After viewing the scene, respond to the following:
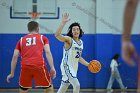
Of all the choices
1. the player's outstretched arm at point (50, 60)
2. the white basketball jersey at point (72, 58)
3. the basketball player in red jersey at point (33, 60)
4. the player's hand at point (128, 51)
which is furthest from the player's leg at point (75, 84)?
the player's hand at point (128, 51)

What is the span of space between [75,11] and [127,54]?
14564 mm

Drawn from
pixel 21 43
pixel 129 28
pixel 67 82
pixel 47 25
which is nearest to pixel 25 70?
pixel 21 43

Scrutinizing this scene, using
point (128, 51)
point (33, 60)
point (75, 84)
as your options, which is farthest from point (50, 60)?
point (128, 51)

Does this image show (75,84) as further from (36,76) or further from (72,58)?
(36,76)

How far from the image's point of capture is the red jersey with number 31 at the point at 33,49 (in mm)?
8016

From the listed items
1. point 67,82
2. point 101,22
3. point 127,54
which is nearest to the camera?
point 127,54

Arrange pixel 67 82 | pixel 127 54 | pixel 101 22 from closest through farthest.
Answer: pixel 127 54, pixel 67 82, pixel 101 22

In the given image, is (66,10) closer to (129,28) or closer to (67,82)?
(67,82)

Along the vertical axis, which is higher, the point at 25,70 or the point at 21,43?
the point at 21,43

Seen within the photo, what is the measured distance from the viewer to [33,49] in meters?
8.03

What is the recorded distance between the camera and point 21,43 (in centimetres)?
811

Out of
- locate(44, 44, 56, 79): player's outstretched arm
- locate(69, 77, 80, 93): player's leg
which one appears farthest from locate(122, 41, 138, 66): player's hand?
locate(69, 77, 80, 93): player's leg

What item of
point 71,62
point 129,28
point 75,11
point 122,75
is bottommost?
point 122,75

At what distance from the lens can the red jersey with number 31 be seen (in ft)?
26.3
